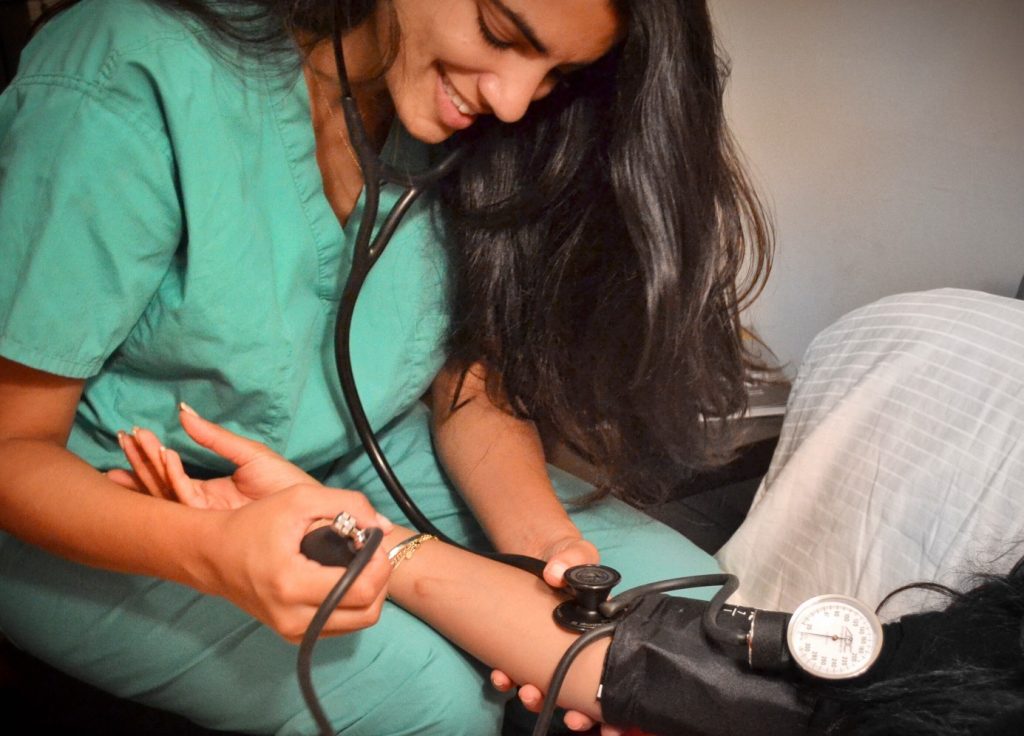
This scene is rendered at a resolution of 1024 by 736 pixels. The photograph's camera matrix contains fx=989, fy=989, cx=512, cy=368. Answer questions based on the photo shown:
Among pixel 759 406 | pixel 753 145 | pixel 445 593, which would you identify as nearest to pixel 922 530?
pixel 445 593

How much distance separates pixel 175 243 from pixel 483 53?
0.32 meters

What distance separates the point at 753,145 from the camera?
1.88 m

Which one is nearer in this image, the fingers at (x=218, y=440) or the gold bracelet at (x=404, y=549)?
the fingers at (x=218, y=440)

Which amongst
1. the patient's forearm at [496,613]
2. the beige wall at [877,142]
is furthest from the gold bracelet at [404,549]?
the beige wall at [877,142]

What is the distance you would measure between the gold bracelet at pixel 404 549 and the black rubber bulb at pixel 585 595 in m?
0.17

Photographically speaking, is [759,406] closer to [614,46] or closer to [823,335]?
[823,335]

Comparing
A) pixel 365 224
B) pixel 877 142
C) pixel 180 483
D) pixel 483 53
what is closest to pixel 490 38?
pixel 483 53

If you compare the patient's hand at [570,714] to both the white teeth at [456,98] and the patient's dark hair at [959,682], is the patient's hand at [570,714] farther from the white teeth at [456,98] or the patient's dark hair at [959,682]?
the white teeth at [456,98]

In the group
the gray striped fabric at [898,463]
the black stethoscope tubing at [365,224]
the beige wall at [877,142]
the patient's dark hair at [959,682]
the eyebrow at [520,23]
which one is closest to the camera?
the patient's dark hair at [959,682]

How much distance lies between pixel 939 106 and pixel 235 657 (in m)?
1.65

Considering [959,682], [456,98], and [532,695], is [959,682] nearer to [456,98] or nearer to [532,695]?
[532,695]

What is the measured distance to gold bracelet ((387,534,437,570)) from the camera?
1029 mm

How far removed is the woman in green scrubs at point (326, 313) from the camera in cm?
81

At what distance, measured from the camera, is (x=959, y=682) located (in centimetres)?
76
